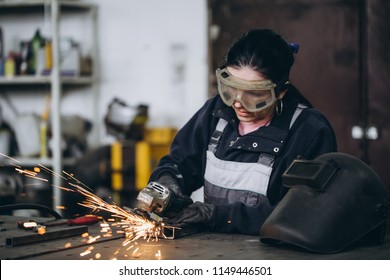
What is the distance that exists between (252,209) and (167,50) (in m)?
3.19

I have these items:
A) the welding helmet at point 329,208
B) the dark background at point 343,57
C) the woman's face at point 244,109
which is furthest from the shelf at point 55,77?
the welding helmet at point 329,208

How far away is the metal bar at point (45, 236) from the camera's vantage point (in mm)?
2381

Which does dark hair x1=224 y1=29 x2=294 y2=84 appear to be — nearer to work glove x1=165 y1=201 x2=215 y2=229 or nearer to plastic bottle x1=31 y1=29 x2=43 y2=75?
work glove x1=165 y1=201 x2=215 y2=229

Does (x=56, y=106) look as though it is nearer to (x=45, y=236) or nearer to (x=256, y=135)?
(x=256, y=135)

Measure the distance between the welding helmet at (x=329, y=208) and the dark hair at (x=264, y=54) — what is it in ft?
1.88

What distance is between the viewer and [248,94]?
282 centimetres

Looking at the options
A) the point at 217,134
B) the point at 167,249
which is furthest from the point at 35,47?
the point at 167,249

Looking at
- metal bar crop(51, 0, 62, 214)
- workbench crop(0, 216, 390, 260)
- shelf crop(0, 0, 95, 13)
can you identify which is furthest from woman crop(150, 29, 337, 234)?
shelf crop(0, 0, 95, 13)

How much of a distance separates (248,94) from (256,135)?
0.20 meters

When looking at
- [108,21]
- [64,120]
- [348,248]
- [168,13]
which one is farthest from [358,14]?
[348,248]

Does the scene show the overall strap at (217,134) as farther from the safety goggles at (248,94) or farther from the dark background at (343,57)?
the dark background at (343,57)

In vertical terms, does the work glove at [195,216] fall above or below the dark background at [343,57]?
below

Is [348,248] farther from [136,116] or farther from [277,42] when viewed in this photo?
[136,116]

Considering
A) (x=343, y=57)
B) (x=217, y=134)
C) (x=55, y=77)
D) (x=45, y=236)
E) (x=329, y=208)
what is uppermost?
(x=343, y=57)
